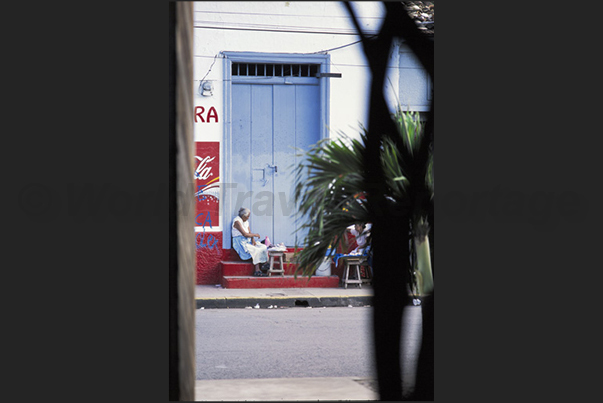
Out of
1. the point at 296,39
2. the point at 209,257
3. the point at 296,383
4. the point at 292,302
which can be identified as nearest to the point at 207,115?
the point at 296,39

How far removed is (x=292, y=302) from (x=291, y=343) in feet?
1.42

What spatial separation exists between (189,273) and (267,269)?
51.4 inches

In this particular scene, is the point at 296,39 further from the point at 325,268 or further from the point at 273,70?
the point at 325,268

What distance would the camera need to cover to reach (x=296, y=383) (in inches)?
193

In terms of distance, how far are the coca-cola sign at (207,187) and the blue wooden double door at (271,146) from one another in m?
0.13

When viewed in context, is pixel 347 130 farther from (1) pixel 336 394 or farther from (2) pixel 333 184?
(1) pixel 336 394

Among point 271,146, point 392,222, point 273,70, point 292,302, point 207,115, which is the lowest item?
point 292,302

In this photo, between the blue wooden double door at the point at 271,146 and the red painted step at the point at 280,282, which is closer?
the blue wooden double door at the point at 271,146

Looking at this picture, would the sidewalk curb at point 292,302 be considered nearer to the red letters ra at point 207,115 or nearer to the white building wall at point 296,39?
the white building wall at point 296,39

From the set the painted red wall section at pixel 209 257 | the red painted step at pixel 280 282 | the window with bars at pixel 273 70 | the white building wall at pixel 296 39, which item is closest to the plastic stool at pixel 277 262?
the red painted step at pixel 280 282

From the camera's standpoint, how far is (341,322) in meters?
5.64

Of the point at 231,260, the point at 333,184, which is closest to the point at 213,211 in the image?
the point at 231,260

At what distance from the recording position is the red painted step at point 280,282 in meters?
5.17

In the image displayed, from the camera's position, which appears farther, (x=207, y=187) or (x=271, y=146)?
(x=271, y=146)
